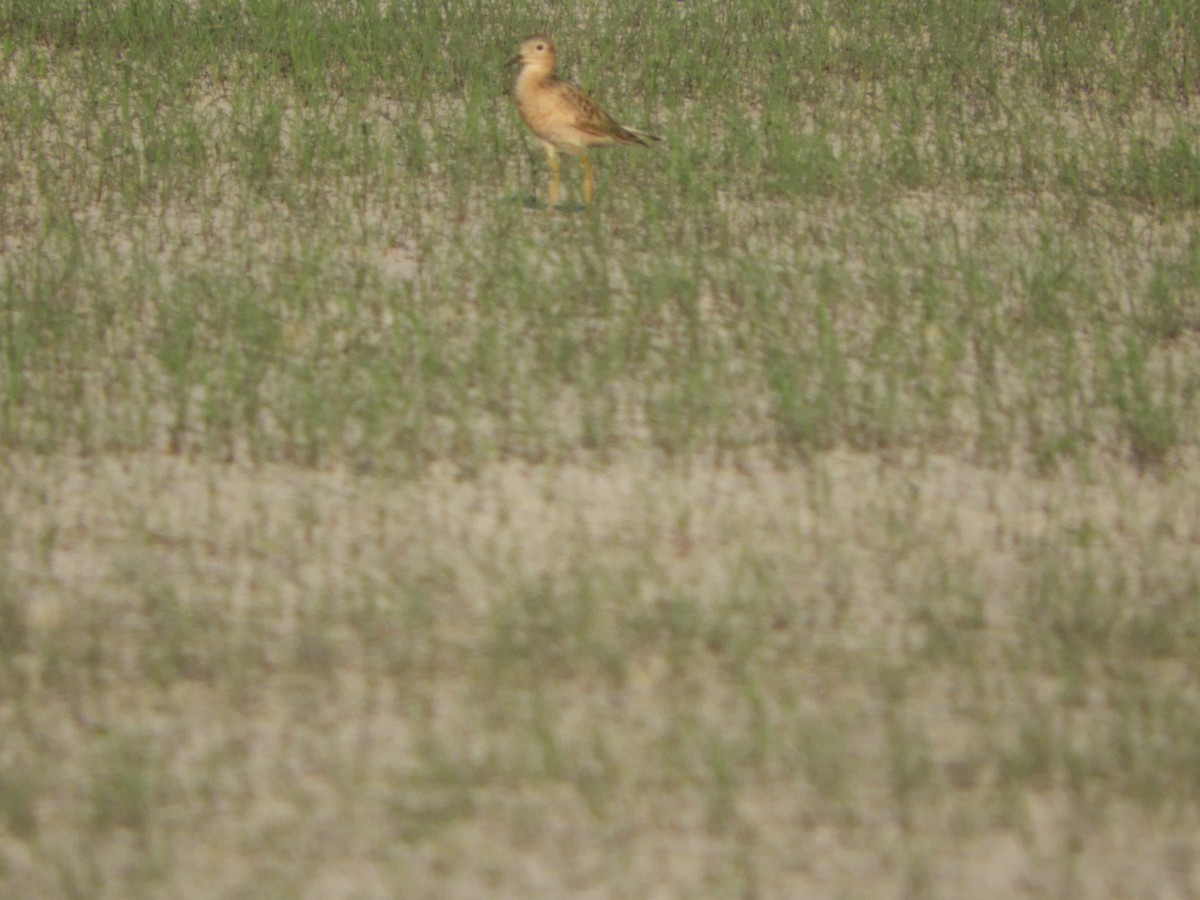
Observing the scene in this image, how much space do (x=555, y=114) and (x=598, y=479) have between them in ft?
7.77

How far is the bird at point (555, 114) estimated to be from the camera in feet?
22.7

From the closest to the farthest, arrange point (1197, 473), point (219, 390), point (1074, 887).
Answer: point (1074, 887) → point (1197, 473) → point (219, 390)

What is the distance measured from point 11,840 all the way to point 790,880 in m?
1.43

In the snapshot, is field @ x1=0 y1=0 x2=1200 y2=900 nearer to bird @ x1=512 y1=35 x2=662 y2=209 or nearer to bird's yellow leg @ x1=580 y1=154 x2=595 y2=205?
bird's yellow leg @ x1=580 y1=154 x2=595 y2=205

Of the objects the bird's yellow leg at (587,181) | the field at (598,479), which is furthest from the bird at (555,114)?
the field at (598,479)

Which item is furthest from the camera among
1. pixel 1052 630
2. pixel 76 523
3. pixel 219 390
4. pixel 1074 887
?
pixel 219 390

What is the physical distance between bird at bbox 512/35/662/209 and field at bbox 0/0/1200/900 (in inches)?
10.2

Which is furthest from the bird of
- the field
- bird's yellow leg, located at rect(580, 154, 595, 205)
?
the field

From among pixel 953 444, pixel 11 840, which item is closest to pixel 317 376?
pixel 953 444

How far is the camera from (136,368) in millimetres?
5648

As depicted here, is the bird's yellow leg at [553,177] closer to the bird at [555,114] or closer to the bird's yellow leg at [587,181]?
the bird at [555,114]

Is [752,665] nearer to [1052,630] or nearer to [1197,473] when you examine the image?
[1052,630]

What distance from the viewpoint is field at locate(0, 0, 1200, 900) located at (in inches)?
136

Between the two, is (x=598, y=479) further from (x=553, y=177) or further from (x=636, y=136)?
(x=636, y=136)
